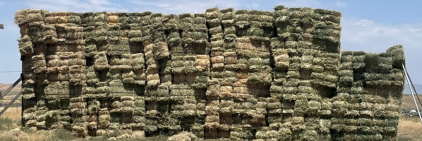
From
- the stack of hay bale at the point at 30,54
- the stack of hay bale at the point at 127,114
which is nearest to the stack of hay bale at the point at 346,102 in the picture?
the stack of hay bale at the point at 127,114

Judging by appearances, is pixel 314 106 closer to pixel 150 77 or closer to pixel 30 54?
pixel 150 77

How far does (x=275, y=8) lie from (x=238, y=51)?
6.17 ft

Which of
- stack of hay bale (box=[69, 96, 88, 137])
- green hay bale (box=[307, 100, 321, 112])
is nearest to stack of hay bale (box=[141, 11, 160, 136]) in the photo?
stack of hay bale (box=[69, 96, 88, 137])

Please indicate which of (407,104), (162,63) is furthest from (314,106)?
(407,104)

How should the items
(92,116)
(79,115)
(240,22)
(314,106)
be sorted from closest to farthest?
(314,106) < (240,22) < (92,116) < (79,115)

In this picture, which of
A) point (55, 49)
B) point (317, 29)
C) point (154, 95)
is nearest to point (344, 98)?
point (317, 29)

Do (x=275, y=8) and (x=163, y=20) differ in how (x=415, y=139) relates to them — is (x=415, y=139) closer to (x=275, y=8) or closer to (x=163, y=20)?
(x=275, y=8)

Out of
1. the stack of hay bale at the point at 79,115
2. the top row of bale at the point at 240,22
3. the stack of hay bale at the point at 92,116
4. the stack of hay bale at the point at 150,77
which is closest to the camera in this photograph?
the top row of bale at the point at 240,22

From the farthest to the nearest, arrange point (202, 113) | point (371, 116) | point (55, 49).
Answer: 1. point (55, 49)
2. point (202, 113)
3. point (371, 116)

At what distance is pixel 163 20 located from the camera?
16234 mm

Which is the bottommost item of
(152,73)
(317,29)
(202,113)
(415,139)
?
(415,139)

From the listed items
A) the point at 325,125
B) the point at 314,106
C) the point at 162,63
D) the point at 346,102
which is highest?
the point at 162,63

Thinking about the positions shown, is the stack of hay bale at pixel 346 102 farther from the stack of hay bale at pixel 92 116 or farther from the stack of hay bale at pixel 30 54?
the stack of hay bale at pixel 30 54

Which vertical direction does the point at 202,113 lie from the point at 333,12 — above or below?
below
